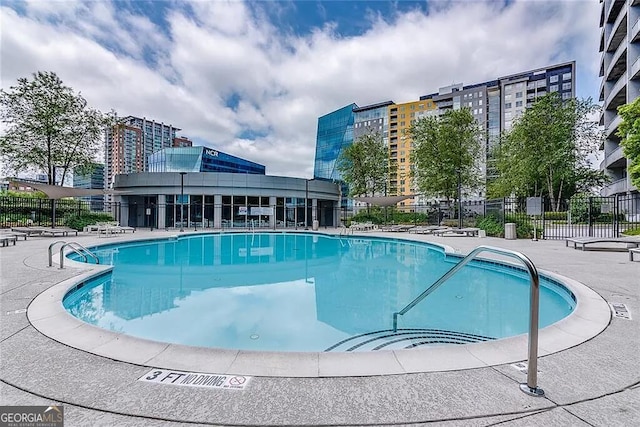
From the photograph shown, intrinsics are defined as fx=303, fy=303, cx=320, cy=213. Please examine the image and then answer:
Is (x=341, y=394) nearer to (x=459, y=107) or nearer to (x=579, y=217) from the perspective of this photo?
(x=579, y=217)

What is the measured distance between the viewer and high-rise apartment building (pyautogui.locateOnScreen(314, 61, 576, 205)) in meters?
65.8

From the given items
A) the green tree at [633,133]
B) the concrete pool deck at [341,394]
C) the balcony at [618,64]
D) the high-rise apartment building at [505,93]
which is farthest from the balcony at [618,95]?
the high-rise apartment building at [505,93]

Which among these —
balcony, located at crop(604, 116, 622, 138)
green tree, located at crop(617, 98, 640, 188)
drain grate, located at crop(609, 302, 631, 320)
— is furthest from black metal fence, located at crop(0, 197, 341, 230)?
balcony, located at crop(604, 116, 622, 138)

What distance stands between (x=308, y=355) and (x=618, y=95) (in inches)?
1560

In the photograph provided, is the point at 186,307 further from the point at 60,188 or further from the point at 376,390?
the point at 60,188

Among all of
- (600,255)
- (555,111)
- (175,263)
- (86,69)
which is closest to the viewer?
(600,255)

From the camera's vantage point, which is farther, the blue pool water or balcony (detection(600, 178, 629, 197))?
balcony (detection(600, 178, 629, 197))

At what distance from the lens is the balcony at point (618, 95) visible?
26316mm

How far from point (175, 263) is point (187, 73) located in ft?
40.1

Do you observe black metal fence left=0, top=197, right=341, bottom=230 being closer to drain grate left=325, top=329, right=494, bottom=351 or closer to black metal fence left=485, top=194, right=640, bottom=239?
black metal fence left=485, top=194, right=640, bottom=239

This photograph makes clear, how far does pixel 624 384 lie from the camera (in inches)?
99.2

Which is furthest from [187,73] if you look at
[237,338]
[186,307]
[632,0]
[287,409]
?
[632,0]

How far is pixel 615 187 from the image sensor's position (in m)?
28.4

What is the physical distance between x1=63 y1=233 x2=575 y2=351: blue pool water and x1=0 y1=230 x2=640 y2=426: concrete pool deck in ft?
6.04
